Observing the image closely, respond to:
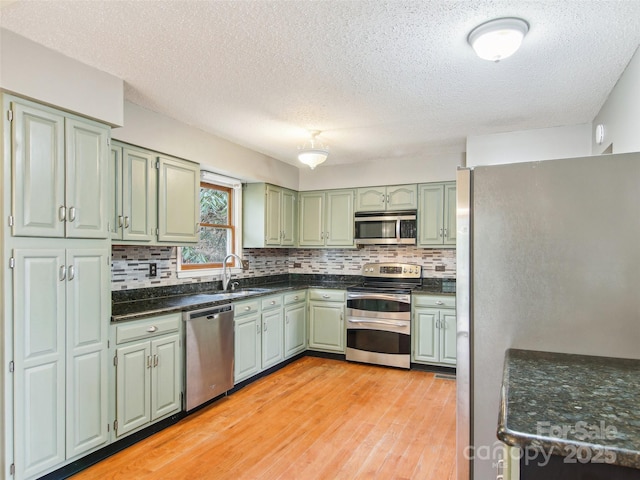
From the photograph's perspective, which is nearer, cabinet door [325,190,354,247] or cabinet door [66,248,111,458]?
cabinet door [66,248,111,458]

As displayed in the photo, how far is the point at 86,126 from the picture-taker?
7.65 ft

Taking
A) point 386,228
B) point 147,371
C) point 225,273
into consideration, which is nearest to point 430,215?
point 386,228

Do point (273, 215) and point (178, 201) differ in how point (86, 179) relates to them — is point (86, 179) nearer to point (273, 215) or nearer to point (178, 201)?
point (178, 201)

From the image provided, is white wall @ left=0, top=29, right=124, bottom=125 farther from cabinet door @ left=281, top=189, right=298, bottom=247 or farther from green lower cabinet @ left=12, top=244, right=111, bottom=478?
cabinet door @ left=281, top=189, right=298, bottom=247

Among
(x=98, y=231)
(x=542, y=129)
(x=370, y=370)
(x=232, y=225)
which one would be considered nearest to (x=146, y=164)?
(x=98, y=231)

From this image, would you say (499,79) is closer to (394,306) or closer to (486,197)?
(486,197)

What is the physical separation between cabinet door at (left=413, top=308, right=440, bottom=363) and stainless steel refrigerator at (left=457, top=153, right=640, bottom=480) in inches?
106

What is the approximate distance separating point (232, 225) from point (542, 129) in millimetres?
3389

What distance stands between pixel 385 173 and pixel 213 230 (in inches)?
87.4

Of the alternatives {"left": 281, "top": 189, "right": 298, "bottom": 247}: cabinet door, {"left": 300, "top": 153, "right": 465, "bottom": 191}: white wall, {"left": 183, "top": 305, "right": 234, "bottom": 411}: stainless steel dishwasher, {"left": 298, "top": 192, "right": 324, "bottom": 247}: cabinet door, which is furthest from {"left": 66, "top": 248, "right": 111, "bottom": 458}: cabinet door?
{"left": 300, "top": 153, "right": 465, "bottom": 191}: white wall

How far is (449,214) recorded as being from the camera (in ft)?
14.7

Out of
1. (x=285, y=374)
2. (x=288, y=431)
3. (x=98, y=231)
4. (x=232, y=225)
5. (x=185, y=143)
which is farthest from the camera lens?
(x=232, y=225)

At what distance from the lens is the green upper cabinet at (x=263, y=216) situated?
15.1 feet

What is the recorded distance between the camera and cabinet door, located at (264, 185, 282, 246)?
4.66m
